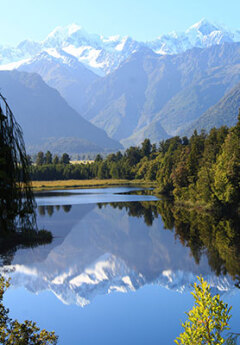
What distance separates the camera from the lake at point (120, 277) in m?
40.8

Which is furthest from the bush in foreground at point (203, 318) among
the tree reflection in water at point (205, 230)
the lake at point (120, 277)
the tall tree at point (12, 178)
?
the tree reflection in water at point (205, 230)

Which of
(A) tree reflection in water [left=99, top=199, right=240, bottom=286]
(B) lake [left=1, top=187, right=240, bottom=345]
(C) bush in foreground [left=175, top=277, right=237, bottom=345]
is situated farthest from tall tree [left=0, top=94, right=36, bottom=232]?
(A) tree reflection in water [left=99, top=199, right=240, bottom=286]

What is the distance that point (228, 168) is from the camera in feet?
330

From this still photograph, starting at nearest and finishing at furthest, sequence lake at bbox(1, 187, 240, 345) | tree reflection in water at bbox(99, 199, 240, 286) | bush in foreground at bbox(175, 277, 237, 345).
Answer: bush in foreground at bbox(175, 277, 237, 345)
lake at bbox(1, 187, 240, 345)
tree reflection in water at bbox(99, 199, 240, 286)

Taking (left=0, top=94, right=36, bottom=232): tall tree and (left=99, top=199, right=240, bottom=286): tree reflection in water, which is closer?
(left=0, top=94, right=36, bottom=232): tall tree

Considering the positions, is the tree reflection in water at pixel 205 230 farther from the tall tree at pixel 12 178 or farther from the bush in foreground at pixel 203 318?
the tall tree at pixel 12 178

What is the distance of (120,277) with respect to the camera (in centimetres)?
5947

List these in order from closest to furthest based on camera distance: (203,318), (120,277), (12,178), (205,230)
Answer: (12,178) → (203,318) → (120,277) → (205,230)

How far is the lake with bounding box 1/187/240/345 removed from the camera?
4075cm

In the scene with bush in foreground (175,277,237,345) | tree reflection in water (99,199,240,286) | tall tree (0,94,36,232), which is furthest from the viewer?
tree reflection in water (99,199,240,286)

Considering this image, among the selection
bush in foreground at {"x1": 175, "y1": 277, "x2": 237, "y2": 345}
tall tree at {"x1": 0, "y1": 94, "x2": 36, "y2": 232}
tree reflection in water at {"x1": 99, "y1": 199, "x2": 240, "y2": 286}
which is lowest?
tree reflection in water at {"x1": 99, "y1": 199, "x2": 240, "y2": 286}

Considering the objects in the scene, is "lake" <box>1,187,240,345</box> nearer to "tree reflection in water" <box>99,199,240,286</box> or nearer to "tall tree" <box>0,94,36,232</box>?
"tree reflection in water" <box>99,199,240,286</box>

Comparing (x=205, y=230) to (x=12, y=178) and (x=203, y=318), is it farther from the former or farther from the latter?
(x=12, y=178)

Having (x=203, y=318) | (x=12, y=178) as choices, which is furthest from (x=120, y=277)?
(x=12, y=178)
